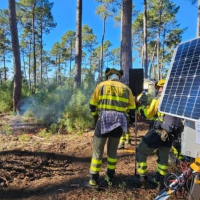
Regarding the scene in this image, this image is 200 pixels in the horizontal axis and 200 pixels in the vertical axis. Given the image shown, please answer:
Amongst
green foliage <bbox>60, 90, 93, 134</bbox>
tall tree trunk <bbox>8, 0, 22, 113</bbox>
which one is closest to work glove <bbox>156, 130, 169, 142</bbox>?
green foliage <bbox>60, 90, 93, 134</bbox>

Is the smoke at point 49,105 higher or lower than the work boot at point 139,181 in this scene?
higher

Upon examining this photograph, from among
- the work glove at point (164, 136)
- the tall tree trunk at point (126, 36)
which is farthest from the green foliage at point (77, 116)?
the work glove at point (164, 136)

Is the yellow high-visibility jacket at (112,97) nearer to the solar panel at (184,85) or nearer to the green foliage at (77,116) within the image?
the solar panel at (184,85)

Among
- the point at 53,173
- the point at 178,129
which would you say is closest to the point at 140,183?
the point at 178,129

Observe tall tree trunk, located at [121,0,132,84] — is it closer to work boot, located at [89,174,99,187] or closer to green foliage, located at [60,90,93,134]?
green foliage, located at [60,90,93,134]

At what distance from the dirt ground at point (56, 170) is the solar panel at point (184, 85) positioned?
1656mm

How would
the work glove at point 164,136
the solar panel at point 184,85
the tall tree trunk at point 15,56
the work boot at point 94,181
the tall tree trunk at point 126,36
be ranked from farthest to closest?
the tall tree trunk at point 15,56 < the tall tree trunk at point 126,36 < the work boot at point 94,181 < the work glove at point 164,136 < the solar panel at point 184,85

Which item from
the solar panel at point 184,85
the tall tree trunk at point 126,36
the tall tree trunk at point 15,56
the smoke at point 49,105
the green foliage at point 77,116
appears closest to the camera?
the solar panel at point 184,85

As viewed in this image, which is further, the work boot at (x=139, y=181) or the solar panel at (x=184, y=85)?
the work boot at (x=139, y=181)

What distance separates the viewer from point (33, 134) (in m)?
8.09

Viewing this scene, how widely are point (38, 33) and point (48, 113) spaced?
24.4 m

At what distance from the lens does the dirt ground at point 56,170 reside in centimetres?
351

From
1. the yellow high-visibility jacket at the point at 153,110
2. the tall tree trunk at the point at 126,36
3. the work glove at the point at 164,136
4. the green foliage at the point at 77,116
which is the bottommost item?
the green foliage at the point at 77,116

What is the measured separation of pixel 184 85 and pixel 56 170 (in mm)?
3467
